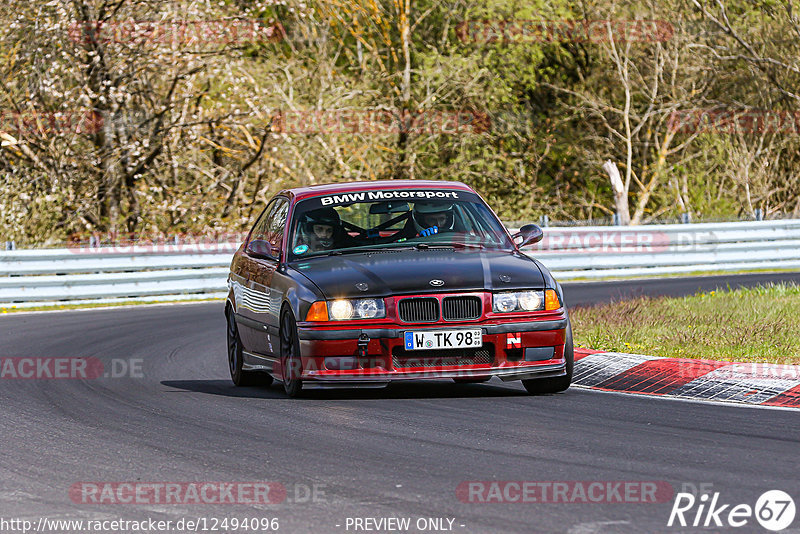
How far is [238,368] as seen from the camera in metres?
10.7

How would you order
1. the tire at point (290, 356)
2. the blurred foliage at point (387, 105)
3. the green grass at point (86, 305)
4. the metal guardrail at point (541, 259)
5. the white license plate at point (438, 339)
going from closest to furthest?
the white license plate at point (438, 339) < the tire at point (290, 356) < the green grass at point (86, 305) < the metal guardrail at point (541, 259) < the blurred foliage at point (387, 105)

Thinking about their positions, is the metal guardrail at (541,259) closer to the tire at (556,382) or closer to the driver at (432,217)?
the driver at (432,217)

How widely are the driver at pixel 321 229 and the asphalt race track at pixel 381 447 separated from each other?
111 cm

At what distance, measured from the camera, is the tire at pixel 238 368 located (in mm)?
10703

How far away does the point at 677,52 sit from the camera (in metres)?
34.1

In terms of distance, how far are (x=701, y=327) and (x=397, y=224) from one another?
3552 mm

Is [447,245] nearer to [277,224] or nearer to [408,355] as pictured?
[408,355]

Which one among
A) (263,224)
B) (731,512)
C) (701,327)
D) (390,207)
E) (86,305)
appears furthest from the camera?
(86,305)

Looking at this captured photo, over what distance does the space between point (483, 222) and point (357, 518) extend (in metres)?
5.20

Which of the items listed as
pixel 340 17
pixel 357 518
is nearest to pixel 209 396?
pixel 357 518

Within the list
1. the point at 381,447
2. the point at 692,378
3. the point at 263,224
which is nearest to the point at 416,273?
the point at 381,447

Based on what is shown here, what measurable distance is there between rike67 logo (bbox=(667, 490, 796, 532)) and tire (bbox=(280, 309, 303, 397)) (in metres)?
3.88

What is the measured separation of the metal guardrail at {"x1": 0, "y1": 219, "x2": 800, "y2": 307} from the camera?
2073 centimetres

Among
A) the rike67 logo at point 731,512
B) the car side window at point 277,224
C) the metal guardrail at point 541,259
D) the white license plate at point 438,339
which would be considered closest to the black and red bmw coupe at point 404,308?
the white license plate at point 438,339
